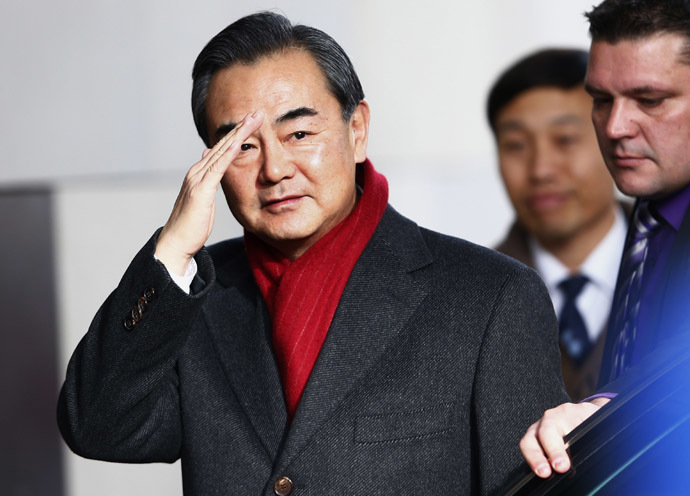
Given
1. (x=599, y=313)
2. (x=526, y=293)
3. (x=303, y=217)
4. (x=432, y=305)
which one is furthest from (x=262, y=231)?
(x=599, y=313)

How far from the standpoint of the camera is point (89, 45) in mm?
4805

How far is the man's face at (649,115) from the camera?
85.4 inches

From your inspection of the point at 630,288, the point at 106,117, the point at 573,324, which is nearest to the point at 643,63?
the point at 630,288

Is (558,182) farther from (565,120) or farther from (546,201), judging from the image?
(565,120)

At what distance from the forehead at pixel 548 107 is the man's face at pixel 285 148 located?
2.13 m

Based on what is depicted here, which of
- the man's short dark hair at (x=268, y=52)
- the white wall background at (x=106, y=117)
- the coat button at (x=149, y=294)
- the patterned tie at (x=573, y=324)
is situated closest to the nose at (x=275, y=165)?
the man's short dark hair at (x=268, y=52)

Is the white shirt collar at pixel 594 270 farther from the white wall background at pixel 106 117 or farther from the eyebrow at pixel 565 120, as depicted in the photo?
the white wall background at pixel 106 117

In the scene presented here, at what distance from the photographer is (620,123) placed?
220 centimetres

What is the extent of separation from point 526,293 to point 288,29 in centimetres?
74

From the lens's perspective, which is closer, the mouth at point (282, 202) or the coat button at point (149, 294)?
the coat button at point (149, 294)

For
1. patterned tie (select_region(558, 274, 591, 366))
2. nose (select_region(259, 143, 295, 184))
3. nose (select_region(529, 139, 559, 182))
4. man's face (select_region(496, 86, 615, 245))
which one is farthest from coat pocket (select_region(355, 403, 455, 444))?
nose (select_region(529, 139, 559, 182))

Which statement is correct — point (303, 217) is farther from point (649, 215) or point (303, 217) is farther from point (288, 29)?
point (649, 215)

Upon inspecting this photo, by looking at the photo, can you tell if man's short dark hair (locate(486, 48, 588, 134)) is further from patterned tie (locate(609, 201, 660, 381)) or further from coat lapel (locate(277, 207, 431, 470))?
coat lapel (locate(277, 207, 431, 470))

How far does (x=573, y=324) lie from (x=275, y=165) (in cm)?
202
